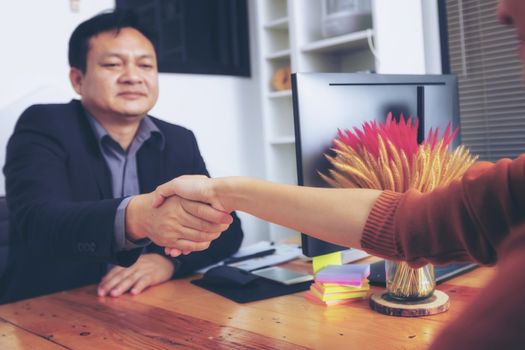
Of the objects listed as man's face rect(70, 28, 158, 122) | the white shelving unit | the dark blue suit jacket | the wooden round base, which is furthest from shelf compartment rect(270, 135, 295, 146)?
the wooden round base

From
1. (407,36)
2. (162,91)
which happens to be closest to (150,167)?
(162,91)

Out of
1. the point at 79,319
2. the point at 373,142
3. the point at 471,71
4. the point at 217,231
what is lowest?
the point at 79,319

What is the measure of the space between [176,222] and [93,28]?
102cm

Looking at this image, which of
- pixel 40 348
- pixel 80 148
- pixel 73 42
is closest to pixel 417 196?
pixel 40 348

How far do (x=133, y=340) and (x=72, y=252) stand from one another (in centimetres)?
39

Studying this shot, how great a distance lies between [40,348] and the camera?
0.93 metres

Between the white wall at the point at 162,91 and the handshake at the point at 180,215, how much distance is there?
135 cm

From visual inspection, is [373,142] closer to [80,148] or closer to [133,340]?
[133,340]

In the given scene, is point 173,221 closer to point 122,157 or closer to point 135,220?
point 135,220

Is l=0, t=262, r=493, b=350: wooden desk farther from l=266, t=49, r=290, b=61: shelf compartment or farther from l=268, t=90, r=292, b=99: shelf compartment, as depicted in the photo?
l=266, t=49, r=290, b=61: shelf compartment

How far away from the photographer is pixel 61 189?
4.99ft

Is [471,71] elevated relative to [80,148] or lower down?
elevated

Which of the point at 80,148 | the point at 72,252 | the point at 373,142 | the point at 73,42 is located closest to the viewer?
the point at 373,142

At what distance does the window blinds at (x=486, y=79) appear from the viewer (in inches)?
97.0
